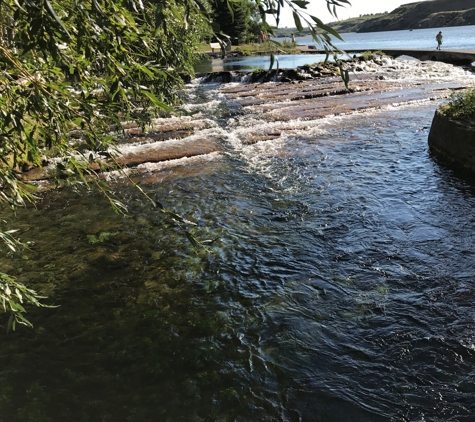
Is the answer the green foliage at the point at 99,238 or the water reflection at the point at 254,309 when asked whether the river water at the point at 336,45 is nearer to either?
the water reflection at the point at 254,309

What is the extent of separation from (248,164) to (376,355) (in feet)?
26.4

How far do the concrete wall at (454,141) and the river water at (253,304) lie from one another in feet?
1.83

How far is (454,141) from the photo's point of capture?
431 inches

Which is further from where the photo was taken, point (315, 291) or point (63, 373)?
point (315, 291)

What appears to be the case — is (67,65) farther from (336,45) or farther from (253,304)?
(336,45)

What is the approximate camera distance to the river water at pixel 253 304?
4.11 m

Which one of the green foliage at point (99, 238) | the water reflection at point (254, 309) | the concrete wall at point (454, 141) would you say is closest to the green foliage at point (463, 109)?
the concrete wall at point (454, 141)

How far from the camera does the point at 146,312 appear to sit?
17.7ft

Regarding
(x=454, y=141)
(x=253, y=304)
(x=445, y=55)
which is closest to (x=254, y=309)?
(x=253, y=304)

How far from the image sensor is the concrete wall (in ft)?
33.4

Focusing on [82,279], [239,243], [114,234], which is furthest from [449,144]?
[82,279]

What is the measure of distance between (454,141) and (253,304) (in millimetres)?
8595

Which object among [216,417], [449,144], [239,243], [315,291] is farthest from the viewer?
[449,144]

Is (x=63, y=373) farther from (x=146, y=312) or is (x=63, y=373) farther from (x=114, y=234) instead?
(x=114, y=234)
